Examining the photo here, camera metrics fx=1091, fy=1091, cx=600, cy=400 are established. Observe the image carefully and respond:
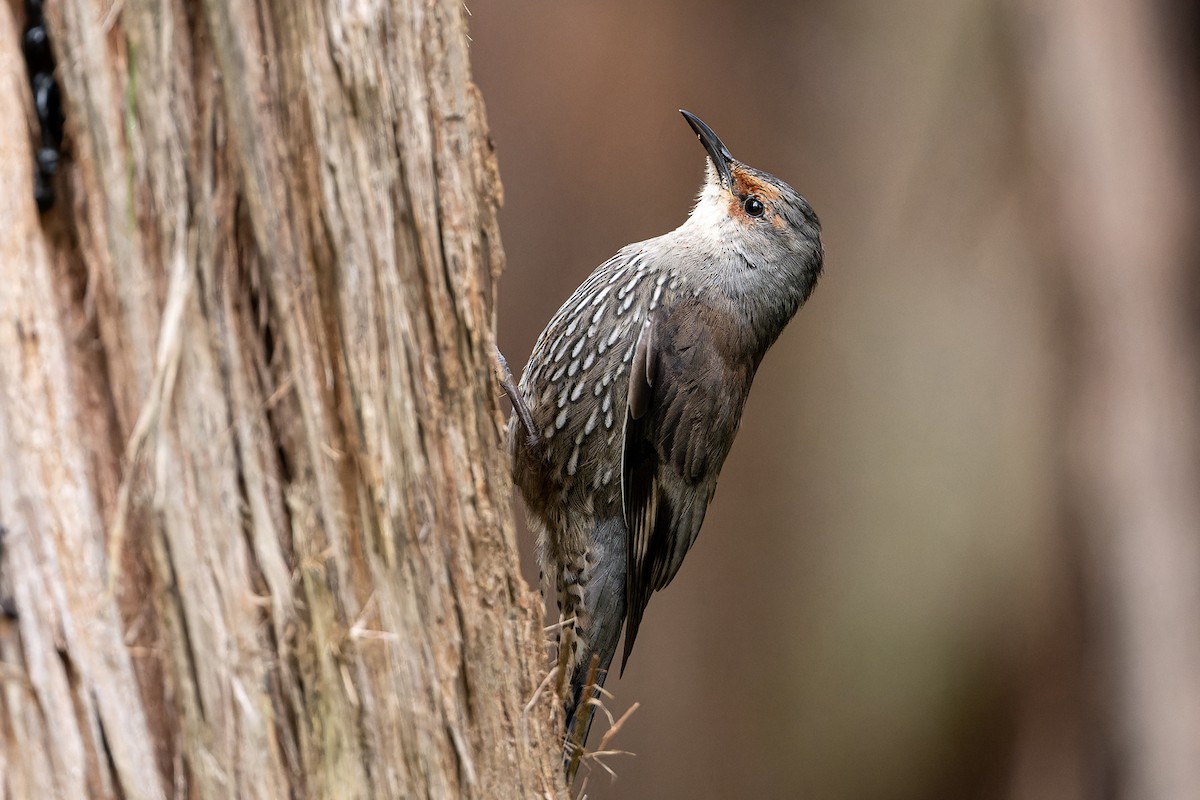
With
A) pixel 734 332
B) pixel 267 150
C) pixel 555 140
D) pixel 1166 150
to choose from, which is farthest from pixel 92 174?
pixel 1166 150

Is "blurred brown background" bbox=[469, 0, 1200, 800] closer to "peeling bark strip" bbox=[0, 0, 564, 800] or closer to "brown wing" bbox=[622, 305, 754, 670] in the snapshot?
"brown wing" bbox=[622, 305, 754, 670]

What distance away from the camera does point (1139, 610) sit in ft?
13.3

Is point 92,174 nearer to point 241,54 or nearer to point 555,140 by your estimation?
point 241,54

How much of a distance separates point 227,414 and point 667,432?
1.84 m

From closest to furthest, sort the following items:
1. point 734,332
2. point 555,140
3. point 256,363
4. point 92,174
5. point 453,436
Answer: point 92,174, point 256,363, point 453,436, point 734,332, point 555,140

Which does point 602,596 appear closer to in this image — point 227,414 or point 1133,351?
point 227,414

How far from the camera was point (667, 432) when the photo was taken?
3125mm

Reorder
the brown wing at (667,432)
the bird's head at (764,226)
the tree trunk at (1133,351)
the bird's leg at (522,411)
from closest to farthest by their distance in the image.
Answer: the bird's leg at (522,411) → the brown wing at (667,432) → the bird's head at (764,226) → the tree trunk at (1133,351)

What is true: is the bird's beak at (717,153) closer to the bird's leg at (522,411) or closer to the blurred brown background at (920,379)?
the bird's leg at (522,411)

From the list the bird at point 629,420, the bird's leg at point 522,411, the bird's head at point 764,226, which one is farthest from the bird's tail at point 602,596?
the bird's head at point 764,226

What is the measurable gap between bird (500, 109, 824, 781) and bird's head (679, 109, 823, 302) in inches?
0.8

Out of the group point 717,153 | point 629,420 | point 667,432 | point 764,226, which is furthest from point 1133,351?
point 629,420

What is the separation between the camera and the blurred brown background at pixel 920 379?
3992 millimetres

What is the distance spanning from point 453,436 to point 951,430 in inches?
131
